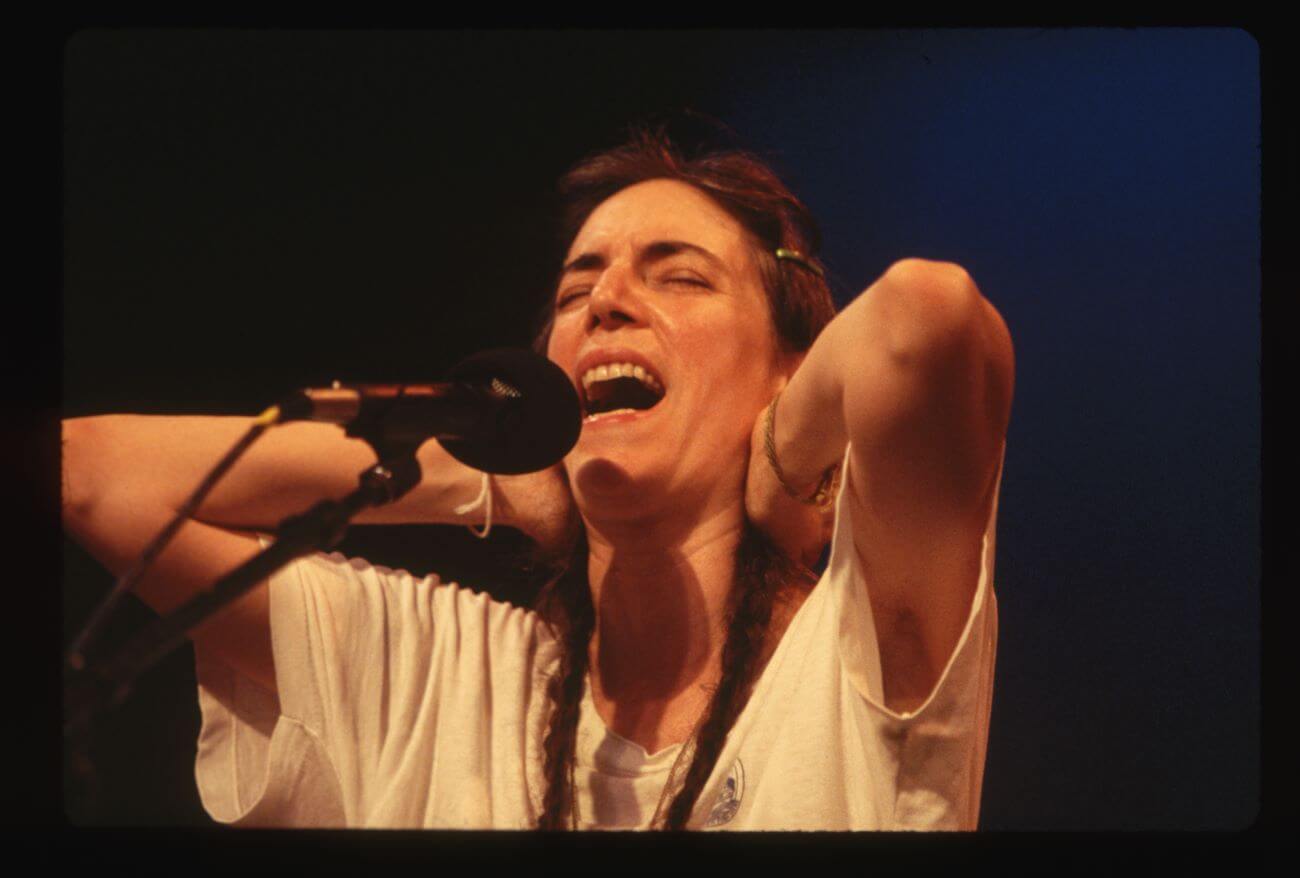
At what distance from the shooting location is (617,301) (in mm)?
2238

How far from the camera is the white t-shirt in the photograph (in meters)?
1.98

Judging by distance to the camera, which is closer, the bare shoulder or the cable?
the cable

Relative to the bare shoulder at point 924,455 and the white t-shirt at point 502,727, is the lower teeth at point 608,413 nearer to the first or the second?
the white t-shirt at point 502,727

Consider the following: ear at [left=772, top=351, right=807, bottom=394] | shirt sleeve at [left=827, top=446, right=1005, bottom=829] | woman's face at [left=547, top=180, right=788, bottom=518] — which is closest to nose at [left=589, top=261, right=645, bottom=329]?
woman's face at [left=547, top=180, right=788, bottom=518]

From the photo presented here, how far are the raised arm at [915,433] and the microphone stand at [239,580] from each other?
62 centimetres

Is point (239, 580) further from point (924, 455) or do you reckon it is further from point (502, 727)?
point (924, 455)

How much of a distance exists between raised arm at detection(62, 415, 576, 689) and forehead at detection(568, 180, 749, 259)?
0.40 m

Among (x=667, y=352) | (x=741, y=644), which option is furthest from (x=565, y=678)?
(x=667, y=352)

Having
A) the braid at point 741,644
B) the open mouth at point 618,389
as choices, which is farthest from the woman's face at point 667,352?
the braid at point 741,644

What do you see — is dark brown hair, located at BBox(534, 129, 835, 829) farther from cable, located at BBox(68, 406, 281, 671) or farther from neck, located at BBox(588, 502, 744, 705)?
cable, located at BBox(68, 406, 281, 671)

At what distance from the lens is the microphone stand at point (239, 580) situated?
151 centimetres

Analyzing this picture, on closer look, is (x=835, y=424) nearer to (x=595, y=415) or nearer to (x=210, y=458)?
(x=595, y=415)

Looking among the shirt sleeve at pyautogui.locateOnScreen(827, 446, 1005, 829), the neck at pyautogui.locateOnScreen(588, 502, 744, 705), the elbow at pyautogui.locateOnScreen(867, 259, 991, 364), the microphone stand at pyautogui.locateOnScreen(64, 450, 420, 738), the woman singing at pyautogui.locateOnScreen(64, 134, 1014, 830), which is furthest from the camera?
the neck at pyautogui.locateOnScreen(588, 502, 744, 705)

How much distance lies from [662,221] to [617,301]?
152mm
